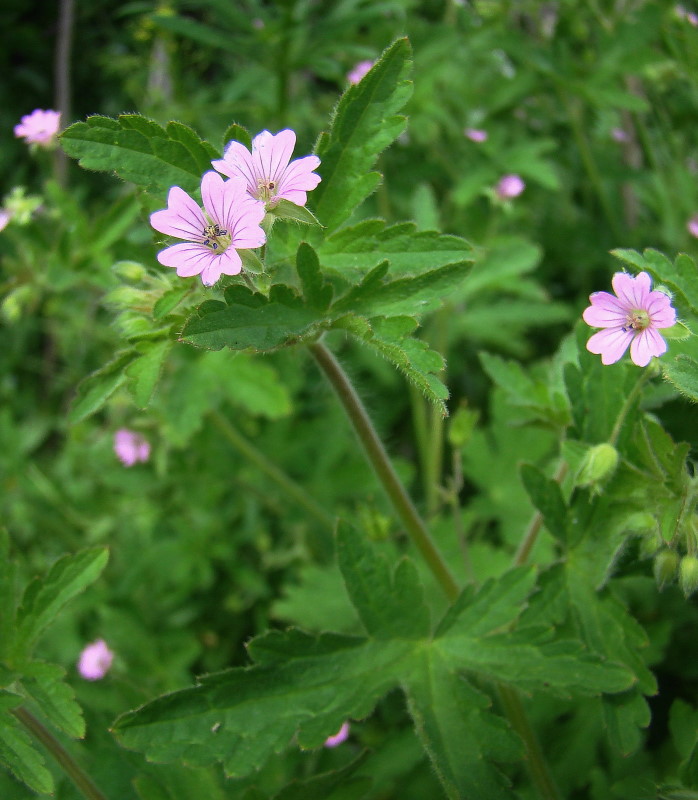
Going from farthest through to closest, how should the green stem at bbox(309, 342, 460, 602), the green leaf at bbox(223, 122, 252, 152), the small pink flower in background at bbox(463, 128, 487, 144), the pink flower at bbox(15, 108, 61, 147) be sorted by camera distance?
1. the small pink flower in background at bbox(463, 128, 487, 144)
2. the pink flower at bbox(15, 108, 61, 147)
3. the green stem at bbox(309, 342, 460, 602)
4. the green leaf at bbox(223, 122, 252, 152)

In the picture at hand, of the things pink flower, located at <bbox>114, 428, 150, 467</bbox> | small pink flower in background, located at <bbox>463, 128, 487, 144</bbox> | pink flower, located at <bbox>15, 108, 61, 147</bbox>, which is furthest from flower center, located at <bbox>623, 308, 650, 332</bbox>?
pink flower, located at <bbox>114, 428, 150, 467</bbox>

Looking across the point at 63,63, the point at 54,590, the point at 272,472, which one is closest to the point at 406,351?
the point at 54,590

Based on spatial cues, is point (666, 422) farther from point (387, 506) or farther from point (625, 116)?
point (625, 116)

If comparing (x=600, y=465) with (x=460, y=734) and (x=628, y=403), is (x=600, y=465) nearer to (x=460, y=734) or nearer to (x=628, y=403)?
(x=628, y=403)

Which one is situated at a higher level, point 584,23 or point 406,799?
point 584,23

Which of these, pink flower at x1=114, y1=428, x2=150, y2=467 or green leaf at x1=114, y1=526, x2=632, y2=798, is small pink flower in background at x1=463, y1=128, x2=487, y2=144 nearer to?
pink flower at x1=114, y1=428, x2=150, y2=467

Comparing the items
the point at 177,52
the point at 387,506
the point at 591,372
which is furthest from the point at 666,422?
the point at 177,52
